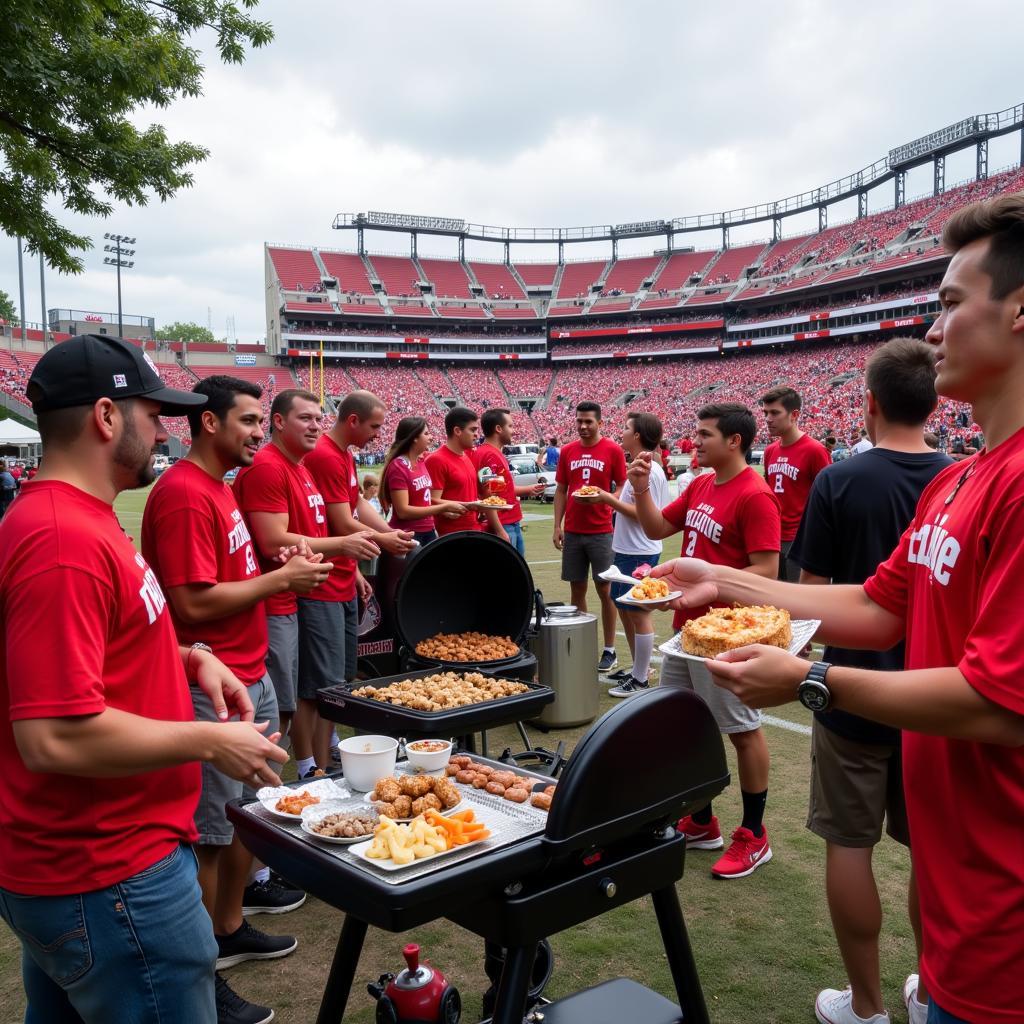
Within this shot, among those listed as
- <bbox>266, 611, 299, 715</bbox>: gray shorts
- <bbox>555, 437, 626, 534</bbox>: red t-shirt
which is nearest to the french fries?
<bbox>266, 611, 299, 715</bbox>: gray shorts

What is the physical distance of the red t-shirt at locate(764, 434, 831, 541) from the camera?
727cm

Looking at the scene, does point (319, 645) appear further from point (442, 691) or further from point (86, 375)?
point (86, 375)

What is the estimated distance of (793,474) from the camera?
7324mm

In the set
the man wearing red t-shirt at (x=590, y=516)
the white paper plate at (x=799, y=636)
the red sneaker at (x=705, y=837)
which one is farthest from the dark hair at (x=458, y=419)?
the white paper plate at (x=799, y=636)

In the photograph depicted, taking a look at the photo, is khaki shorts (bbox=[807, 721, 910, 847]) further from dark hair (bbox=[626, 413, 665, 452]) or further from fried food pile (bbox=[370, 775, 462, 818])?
dark hair (bbox=[626, 413, 665, 452])

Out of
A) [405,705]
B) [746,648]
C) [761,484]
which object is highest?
[761,484]

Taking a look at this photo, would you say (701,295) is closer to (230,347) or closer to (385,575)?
(230,347)

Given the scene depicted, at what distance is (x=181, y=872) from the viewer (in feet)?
6.29

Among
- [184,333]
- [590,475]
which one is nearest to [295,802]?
[590,475]

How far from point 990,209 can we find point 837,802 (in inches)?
85.5

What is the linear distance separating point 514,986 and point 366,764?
748 mm

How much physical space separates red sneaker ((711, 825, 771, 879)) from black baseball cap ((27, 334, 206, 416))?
356cm

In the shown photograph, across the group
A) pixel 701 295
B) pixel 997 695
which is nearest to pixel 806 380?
pixel 701 295

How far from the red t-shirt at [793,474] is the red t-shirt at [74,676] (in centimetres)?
637
